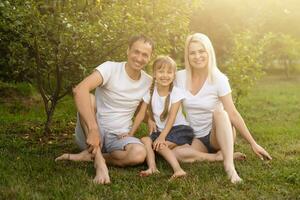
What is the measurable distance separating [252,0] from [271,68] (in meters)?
5.45

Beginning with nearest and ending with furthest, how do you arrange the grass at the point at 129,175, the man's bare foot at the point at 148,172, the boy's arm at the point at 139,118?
the grass at the point at 129,175, the man's bare foot at the point at 148,172, the boy's arm at the point at 139,118

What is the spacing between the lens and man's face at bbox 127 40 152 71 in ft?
17.0

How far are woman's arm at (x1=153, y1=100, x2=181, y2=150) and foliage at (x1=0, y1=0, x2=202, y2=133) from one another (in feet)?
3.98

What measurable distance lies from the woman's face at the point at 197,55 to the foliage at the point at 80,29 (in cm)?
98

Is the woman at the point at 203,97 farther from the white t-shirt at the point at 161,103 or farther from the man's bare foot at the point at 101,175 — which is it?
the man's bare foot at the point at 101,175

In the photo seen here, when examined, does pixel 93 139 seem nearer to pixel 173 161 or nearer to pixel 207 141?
pixel 173 161

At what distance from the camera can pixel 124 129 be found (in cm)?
543

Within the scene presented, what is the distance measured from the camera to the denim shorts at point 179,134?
5.48 metres

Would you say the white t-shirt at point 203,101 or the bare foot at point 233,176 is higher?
the white t-shirt at point 203,101

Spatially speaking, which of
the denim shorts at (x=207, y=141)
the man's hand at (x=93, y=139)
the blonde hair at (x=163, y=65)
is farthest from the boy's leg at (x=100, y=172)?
the denim shorts at (x=207, y=141)

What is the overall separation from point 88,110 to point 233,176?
151 cm

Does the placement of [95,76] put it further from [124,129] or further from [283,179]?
[283,179]

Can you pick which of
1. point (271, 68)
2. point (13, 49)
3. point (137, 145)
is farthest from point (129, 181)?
point (271, 68)

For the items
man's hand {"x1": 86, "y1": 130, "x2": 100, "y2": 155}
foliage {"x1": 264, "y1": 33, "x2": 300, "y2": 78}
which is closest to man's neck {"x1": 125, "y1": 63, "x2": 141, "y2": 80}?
man's hand {"x1": 86, "y1": 130, "x2": 100, "y2": 155}
